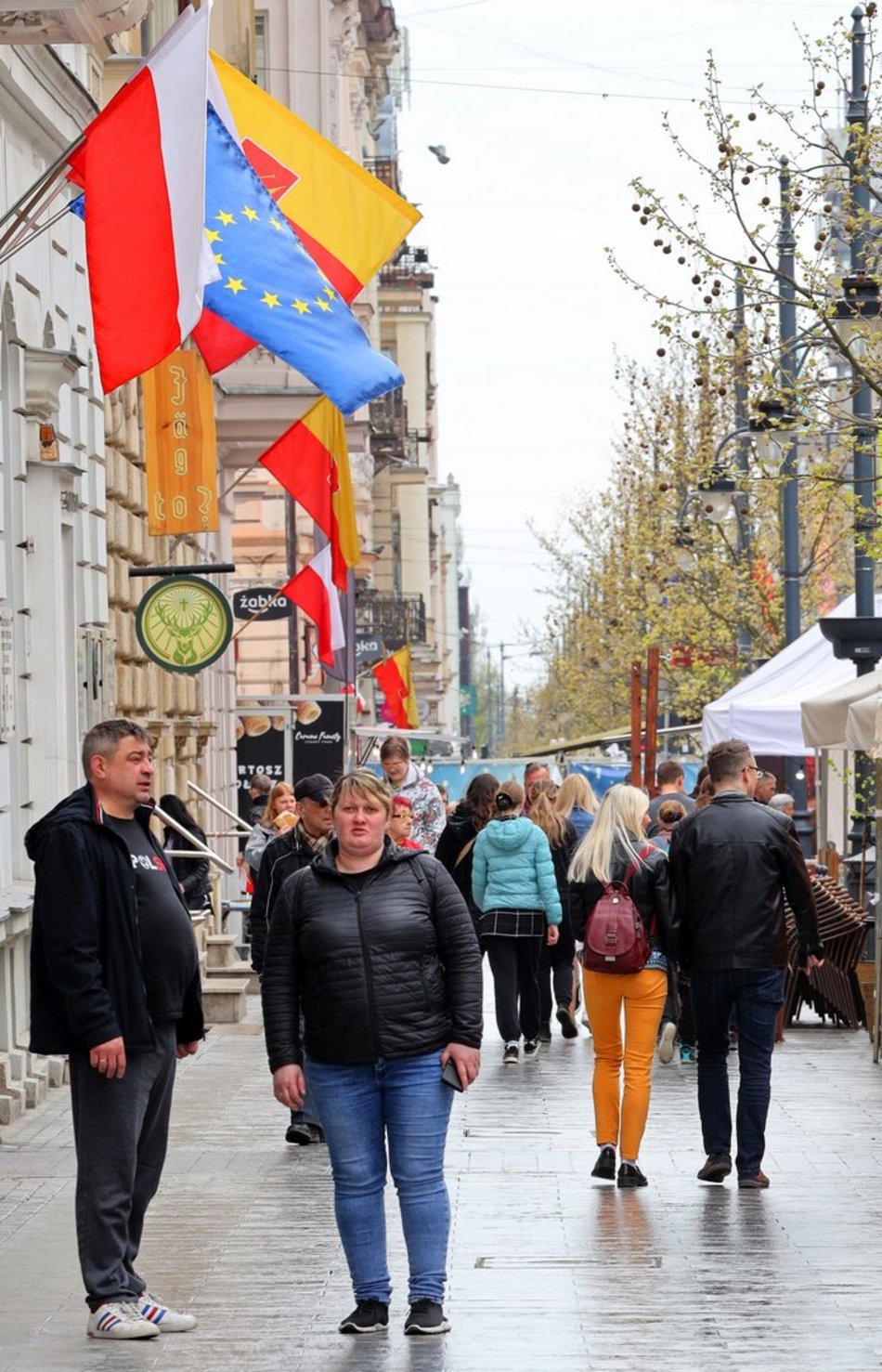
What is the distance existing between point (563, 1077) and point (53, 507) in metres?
4.73

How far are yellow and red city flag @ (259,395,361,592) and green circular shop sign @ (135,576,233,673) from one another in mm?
3818

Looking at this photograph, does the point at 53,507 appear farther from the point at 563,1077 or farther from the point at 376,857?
the point at 376,857

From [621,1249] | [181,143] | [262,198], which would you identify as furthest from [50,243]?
[621,1249]

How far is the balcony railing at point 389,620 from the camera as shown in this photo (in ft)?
215

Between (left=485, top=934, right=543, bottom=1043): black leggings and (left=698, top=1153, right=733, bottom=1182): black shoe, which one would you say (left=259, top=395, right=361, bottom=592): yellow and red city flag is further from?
(left=698, top=1153, right=733, bottom=1182): black shoe

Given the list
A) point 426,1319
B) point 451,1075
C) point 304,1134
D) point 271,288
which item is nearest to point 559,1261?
point 426,1319

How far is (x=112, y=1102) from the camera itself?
27.4 feet

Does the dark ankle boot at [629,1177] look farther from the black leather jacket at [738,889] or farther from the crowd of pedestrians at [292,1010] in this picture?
the crowd of pedestrians at [292,1010]

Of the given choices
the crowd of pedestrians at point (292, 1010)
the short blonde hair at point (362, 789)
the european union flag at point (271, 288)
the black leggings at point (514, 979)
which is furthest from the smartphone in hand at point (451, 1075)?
the black leggings at point (514, 979)

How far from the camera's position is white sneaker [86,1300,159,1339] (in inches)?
325

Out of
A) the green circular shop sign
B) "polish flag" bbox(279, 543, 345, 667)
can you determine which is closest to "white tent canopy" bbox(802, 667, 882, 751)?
the green circular shop sign

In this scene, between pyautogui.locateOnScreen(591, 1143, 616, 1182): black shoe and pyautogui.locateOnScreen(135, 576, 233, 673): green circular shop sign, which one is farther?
pyautogui.locateOnScreen(135, 576, 233, 673): green circular shop sign

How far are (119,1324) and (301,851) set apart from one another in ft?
15.7

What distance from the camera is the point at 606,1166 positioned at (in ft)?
38.1
